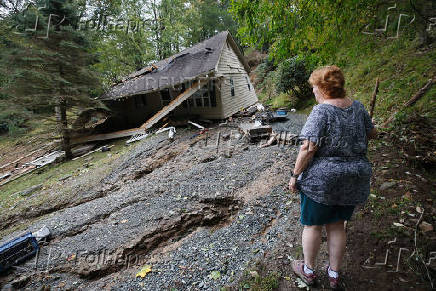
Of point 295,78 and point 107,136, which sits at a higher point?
point 295,78

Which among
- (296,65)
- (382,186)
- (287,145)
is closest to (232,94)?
(296,65)

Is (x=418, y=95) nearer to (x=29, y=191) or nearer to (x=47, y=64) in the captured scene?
(x=29, y=191)

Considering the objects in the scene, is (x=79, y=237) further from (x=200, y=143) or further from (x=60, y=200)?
(x=200, y=143)

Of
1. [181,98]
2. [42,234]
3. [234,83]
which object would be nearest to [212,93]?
[181,98]

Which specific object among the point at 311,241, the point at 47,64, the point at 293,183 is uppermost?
the point at 47,64

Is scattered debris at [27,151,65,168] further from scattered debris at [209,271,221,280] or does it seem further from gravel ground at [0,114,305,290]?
scattered debris at [209,271,221,280]

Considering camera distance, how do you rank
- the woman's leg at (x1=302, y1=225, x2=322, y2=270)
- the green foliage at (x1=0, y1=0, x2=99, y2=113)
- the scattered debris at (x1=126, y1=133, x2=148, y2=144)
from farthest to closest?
the scattered debris at (x1=126, y1=133, x2=148, y2=144)
the green foliage at (x1=0, y1=0, x2=99, y2=113)
the woman's leg at (x1=302, y1=225, x2=322, y2=270)

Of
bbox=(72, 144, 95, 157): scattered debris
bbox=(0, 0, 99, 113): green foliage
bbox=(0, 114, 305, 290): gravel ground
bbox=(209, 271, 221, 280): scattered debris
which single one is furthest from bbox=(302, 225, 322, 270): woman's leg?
bbox=(72, 144, 95, 157): scattered debris

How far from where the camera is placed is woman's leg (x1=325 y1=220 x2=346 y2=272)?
1.77m

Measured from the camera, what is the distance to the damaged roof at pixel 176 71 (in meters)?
10.8

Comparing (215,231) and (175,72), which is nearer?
(215,231)

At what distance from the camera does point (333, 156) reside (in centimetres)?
163

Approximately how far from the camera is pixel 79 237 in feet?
13.5

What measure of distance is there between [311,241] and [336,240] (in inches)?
8.4
